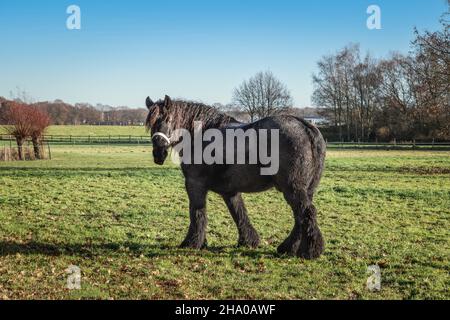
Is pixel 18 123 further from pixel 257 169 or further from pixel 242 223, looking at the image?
pixel 257 169

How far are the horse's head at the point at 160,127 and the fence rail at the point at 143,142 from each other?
1452 inches

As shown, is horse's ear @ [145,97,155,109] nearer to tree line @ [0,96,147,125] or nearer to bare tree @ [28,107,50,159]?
bare tree @ [28,107,50,159]

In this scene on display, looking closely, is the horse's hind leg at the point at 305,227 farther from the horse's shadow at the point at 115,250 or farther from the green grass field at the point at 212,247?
the horse's shadow at the point at 115,250

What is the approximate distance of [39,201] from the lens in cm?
1291

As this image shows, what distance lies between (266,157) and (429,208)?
7.55m

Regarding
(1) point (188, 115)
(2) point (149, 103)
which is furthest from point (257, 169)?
(2) point (149, 103)

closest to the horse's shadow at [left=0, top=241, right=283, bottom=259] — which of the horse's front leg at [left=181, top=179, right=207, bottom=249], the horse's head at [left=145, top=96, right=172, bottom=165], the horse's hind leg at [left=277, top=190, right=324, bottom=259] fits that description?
the horse's front leg at [left=181, top=179, right=207, bottom=249]

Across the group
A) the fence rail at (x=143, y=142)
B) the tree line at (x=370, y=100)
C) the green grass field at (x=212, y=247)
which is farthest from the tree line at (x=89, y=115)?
the green grass field at (x=212, y=247)

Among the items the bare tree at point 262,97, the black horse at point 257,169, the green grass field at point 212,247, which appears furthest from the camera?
the bare tree at point 262,97

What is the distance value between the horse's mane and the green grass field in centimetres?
223

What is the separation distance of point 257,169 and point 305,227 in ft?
3.96

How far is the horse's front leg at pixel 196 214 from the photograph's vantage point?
7.23 m

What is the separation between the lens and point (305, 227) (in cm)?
679
